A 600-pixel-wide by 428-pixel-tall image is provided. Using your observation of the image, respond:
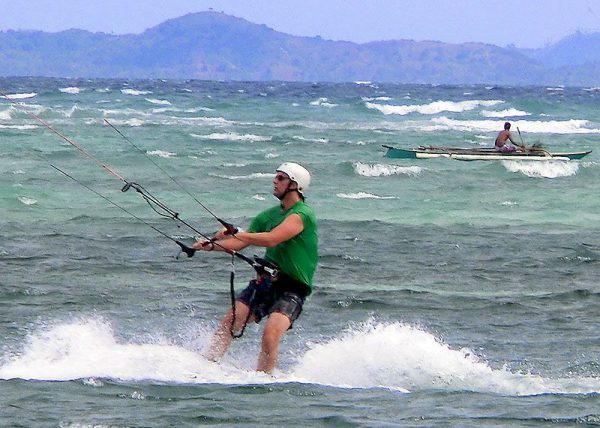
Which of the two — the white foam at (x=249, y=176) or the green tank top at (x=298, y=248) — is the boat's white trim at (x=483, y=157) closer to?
the white foam at (x=249, y=176)

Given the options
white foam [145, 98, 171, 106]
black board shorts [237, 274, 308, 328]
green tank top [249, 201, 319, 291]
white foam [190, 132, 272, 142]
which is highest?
green tank top [249, 201, 319, 291]

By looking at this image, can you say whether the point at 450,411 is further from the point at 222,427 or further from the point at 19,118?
the point at 19,118

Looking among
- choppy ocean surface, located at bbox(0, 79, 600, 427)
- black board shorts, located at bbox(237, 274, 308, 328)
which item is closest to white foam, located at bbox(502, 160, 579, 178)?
choppy ocean surface, located at bbox(0, 79, 600, 427)

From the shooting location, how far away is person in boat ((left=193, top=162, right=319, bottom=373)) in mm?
9648

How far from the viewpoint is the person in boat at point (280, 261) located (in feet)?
31.7

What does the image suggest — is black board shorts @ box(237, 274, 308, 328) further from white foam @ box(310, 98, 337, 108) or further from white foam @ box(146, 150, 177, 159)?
white foam @ box(310, 98, 337, 108)

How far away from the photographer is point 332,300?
1461 cm

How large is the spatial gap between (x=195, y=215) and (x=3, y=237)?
4102mm

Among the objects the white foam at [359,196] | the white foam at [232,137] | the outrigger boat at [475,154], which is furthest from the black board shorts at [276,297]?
the white foam at [232,137]

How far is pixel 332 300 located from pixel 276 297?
4772 mm

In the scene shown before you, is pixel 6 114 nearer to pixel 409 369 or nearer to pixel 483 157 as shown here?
pixel 483 157

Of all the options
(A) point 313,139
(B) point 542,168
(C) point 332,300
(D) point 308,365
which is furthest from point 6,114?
(D) point 308,365

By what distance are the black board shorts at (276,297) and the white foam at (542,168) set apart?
23410 mm

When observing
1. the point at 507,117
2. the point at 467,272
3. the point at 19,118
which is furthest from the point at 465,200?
the point at 507,117
